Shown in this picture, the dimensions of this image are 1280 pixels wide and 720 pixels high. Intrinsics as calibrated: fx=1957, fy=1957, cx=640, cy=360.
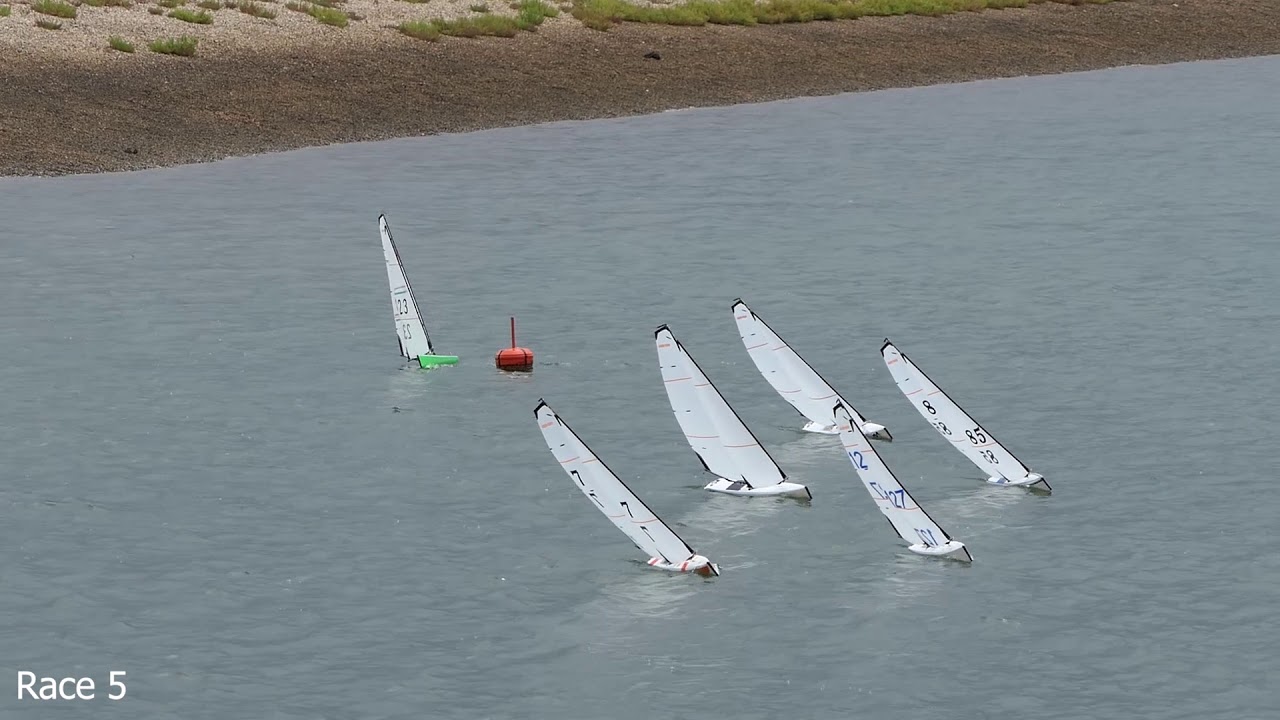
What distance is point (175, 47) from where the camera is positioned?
61.7 meters

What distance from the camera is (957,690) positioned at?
71.3ft

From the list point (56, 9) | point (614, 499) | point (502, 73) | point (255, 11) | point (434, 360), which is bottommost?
point (434, 360)

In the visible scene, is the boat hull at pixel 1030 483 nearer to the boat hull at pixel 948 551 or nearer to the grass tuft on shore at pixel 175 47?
the boat hull at pixel 948 551

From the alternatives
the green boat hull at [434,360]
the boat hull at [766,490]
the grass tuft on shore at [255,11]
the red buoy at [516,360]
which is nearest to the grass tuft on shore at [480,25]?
the grass tuft on shore at [255,11]

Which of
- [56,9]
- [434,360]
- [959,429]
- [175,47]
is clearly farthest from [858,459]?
[56,9]

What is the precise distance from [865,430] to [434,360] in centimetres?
909

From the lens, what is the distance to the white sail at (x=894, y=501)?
25797 millimetres

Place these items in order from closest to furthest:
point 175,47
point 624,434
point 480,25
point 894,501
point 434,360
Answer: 1. point 894,501
2. point 624,434
3. point 434,360
4. point 175,47
5. point 480,25

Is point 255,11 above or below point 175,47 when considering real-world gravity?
above

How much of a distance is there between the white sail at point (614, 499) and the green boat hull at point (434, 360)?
1072cm

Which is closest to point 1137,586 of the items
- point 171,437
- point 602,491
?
point 602,491

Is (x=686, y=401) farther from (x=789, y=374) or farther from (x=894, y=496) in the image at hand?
(x=894, y=496)

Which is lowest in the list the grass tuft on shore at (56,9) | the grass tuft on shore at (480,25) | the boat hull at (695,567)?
the boat hull at (695,567)

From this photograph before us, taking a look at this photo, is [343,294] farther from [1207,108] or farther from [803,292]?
[1207,108]
